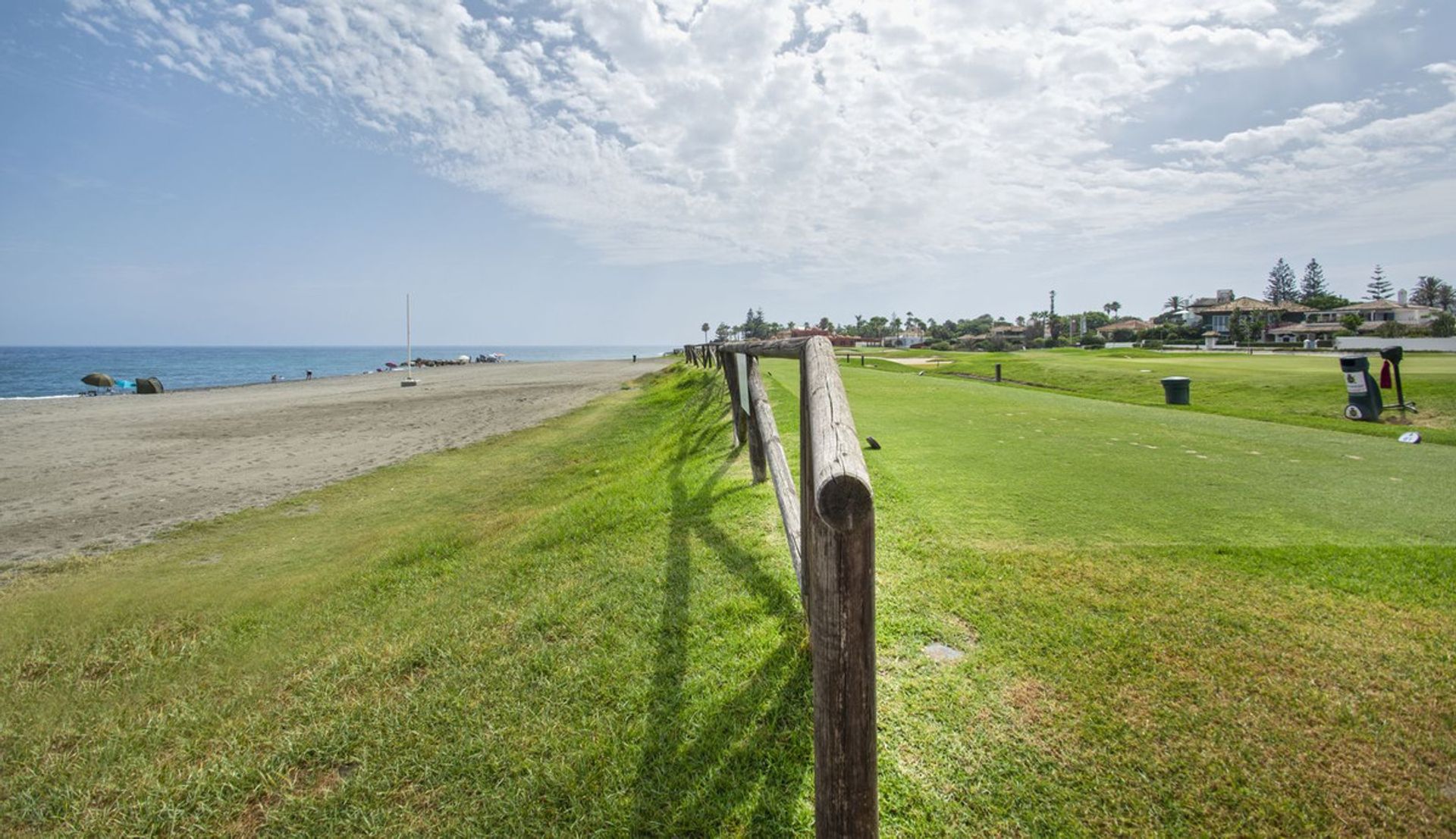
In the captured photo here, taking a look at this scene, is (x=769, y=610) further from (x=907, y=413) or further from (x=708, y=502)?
(x=907, y=413)

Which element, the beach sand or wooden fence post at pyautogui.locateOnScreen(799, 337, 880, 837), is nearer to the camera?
wooden fence post at pyautogui.locateOnScreen(799, 337, 880, 837)

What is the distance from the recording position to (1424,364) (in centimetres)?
1859

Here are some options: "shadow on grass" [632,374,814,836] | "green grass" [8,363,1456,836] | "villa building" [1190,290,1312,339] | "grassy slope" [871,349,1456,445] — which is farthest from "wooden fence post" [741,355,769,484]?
"villa building" [1190,290,1312,339]

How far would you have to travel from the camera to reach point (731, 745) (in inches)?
101

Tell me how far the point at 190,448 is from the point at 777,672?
18368 millimetres

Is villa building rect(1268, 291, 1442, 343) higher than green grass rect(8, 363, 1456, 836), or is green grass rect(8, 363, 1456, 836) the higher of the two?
villa building rect(1268, 291, 1442, 343)

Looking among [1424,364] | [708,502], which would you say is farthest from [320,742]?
[1424,364]

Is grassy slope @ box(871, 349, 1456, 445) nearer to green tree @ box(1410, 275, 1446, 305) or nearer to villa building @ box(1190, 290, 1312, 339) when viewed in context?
villa building @ box(1190, 290, 1312, 339)

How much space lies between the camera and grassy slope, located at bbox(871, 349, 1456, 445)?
11.1 metres

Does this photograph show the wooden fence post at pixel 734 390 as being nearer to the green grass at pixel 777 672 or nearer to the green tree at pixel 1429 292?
the green grass at pixel 777 672

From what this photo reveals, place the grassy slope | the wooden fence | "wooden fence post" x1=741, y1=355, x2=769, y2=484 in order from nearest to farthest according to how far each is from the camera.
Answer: the wooden fence, "wooden fence post" x1=741, y1=355, x2=769, y2=484, the grassy slope

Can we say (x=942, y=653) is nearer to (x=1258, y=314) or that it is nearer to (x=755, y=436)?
(x=755, y=436)

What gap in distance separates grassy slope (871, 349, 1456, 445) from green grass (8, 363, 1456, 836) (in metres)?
6.99

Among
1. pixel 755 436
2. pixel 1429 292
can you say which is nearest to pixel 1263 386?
pixel 755 436
